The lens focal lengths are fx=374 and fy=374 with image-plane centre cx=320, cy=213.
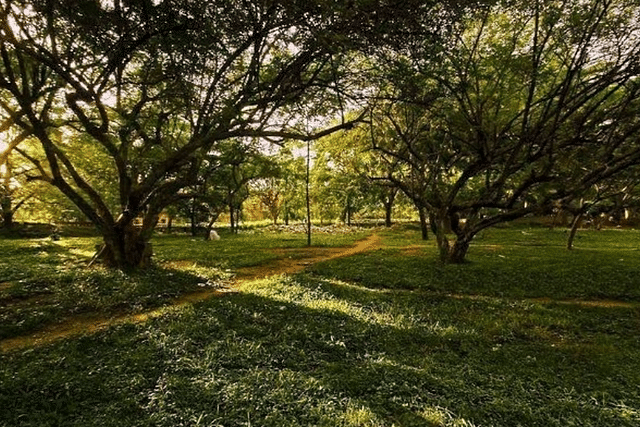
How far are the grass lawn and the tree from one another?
4090 millimetres

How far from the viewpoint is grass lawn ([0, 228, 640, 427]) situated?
5.34m

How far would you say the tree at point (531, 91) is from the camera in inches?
400

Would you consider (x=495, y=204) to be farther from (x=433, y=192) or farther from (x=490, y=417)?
(x=490, y=417)

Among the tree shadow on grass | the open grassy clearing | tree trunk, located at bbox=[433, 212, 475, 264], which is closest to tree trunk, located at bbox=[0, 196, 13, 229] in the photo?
the open grassy clearing

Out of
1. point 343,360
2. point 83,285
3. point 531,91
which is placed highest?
point 531,91

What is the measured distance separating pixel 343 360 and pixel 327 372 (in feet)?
2.17

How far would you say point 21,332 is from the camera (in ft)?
28.3

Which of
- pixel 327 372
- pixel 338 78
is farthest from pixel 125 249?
pixel 327 372

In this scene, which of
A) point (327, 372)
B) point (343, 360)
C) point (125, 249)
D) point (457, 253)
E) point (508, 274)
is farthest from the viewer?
point (457, 253)

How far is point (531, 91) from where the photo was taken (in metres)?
10.9

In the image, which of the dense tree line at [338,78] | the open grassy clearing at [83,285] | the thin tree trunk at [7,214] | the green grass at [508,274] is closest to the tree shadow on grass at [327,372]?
the open grassy clearing at [83,285]

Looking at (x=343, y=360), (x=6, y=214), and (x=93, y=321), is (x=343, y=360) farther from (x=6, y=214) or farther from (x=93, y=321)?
(x=6, y=214)

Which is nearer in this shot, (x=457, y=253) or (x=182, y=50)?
(x=182, y=50)

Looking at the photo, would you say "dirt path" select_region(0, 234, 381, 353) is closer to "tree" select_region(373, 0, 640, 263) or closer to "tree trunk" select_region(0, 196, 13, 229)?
"tree" select_region(373, 0, 640, 263)
